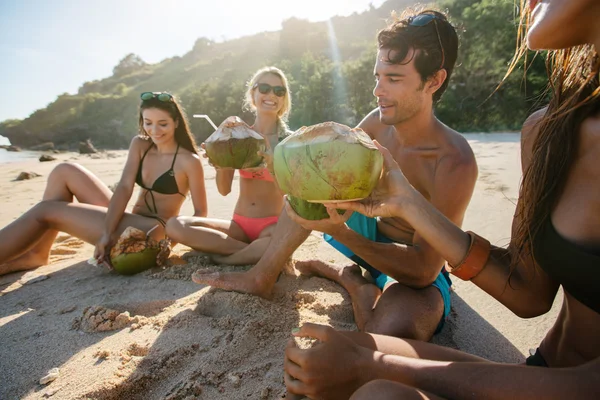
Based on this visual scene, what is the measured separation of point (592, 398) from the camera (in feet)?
2.99

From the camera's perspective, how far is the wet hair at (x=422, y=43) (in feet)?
6.56

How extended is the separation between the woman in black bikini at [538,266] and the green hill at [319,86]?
0.39 m

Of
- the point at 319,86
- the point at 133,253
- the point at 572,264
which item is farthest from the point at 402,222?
the point at 319,86

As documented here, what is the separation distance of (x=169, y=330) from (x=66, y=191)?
6.40 feet

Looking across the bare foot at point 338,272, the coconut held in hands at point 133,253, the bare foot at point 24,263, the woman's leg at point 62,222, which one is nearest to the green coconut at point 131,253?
the coconut held in hands at point 133,253

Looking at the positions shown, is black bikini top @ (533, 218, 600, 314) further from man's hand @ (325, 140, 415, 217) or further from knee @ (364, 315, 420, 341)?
knee @ (364, 315, 420, 341)

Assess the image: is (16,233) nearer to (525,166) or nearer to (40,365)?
(40,365)

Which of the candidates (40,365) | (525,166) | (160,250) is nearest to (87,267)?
(160,250)

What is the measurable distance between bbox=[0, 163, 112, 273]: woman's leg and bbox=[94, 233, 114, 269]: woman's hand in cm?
51

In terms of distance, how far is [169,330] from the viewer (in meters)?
1.82

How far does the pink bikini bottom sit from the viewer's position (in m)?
2.88

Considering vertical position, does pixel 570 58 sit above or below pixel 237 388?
above

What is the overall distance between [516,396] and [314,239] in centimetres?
250

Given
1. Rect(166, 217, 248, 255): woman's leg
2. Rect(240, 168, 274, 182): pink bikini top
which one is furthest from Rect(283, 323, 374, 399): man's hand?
Rect(240, 168, 274, 182): pink bikini top
